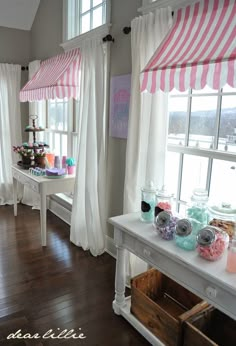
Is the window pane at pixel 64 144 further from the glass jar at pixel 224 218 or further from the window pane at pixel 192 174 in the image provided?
the glass jar at pixel 224 218

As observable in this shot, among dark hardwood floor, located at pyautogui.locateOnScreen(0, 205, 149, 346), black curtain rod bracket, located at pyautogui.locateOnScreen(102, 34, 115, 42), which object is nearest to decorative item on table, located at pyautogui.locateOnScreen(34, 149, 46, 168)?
dark hardwood floor, located at pyautogui.locateOnScreen(0, 205, 149, 346)

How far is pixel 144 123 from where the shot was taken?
7.28 ft

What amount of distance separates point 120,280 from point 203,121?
1284 millimetres

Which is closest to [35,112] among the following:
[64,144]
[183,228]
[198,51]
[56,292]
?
[64,144]

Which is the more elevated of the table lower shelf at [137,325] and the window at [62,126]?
the window at [62,126]

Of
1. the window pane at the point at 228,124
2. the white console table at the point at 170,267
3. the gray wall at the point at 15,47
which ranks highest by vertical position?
the gray wall at the point at 15,47

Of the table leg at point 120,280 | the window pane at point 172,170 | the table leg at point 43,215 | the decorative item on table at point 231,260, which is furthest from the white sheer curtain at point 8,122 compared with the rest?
the decorative item on table at point 231,260

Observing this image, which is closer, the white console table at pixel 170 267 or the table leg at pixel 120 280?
the white console table at pixel 170 267

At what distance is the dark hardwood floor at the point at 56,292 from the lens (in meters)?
1.90

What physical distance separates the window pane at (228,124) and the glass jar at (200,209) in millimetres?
388

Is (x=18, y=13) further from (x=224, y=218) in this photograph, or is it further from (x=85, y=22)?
(x=224, y=218)

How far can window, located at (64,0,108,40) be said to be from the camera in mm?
3043

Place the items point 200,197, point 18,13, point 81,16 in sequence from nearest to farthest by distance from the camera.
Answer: point 200,197, point 81,16, point 18,13

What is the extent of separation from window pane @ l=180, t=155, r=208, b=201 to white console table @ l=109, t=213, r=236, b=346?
48 cm
